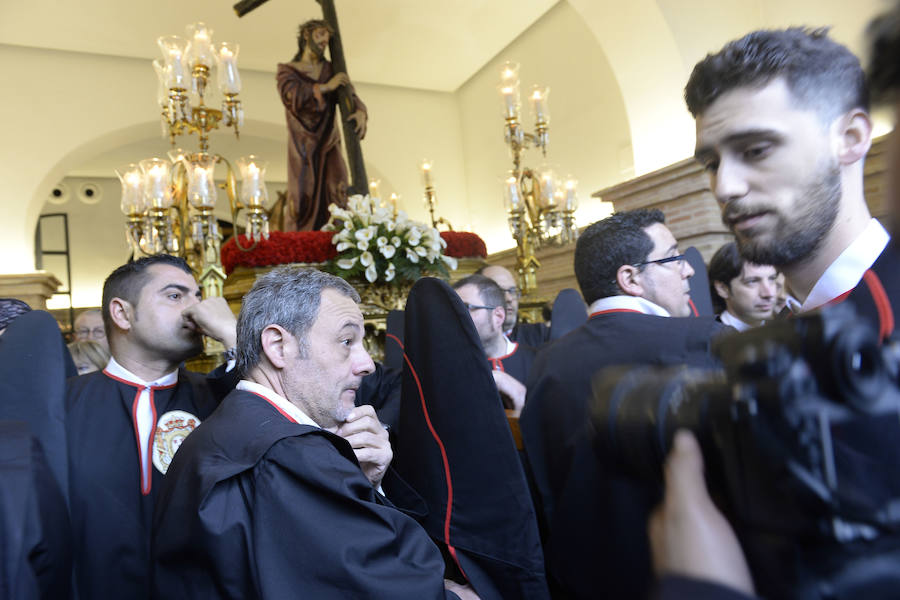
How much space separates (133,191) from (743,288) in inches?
142

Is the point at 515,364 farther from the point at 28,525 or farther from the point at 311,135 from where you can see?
the point at 311,135

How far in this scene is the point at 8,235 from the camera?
29.8 feet

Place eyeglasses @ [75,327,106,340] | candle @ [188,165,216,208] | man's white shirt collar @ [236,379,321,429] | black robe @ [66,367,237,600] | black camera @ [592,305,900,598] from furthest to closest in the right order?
eyeglasses @ [75,327,106,340] < candle @ [188,165,216,208] < black robe @ [66,367,237,600] < man's white shirt collar @ [236,379,321,429] < black camera @ [592,305,900,598]

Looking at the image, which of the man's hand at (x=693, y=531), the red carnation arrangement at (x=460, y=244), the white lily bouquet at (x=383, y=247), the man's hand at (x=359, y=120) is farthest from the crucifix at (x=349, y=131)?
the man's hand at (x=693, y=531)

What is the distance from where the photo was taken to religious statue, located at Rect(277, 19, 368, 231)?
6688mm

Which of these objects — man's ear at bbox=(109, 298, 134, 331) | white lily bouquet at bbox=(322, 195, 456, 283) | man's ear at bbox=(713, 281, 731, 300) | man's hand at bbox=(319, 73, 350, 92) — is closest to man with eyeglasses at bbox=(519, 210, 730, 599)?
man's ear at bbox=(713, 281, 731, 300)

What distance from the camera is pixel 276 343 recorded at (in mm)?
1983

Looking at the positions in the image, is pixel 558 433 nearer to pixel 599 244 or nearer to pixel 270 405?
pixel 599 244

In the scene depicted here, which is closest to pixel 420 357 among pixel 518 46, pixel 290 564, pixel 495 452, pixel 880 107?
pixel 495 452

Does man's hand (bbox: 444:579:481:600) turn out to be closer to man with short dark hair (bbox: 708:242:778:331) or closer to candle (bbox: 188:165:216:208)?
man with short dark hair (bbox: 708:242:778:331)

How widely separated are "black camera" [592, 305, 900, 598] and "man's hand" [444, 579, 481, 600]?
1228 millimetres

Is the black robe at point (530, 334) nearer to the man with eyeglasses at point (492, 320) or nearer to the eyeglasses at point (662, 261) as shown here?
the man with eyeglasses at point (492, 320)

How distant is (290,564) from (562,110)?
956cm

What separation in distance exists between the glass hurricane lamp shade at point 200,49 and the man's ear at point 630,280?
12.2ft
